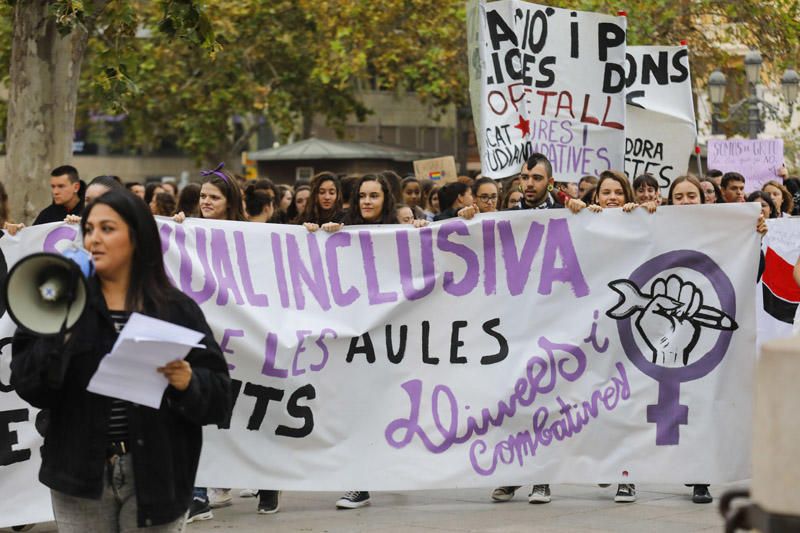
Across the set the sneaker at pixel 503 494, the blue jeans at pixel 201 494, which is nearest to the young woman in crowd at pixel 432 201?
the sneaker at pixel 503 494

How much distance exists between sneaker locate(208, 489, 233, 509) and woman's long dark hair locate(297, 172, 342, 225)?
1.76 metres

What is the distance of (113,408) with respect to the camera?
4.36 m

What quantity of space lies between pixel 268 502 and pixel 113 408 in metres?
4.10

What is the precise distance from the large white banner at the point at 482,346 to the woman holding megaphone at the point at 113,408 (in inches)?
137

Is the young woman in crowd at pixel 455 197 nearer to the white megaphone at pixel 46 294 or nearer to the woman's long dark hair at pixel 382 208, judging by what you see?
the woman's long dark hair at pixel 382 208

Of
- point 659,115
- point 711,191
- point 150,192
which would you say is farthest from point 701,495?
point 150,192

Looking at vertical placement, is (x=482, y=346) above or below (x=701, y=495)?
above

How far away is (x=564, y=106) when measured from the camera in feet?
38.8

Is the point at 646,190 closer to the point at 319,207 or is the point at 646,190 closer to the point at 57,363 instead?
the point at 319,207

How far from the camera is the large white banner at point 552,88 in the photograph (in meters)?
11.4

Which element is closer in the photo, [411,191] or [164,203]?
[164,203]

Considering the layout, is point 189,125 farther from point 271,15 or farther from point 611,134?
point 611,134

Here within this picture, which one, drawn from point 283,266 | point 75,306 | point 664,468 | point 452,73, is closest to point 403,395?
point 283,266

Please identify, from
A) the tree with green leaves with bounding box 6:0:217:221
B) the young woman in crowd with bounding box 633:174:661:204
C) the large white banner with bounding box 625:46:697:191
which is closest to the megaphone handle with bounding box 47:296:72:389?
the young woman in crowd with bounding box 633:174:661:204
